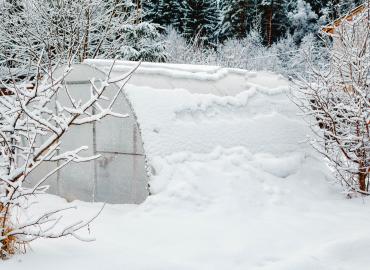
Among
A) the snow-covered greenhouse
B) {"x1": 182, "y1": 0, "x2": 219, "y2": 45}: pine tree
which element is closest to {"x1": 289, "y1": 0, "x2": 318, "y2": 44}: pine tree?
{"x1": 182, "y1": 0, "x2": 219, "y2": 45}: pine tree

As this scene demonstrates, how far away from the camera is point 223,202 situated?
6035 mm

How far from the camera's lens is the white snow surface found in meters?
4.15

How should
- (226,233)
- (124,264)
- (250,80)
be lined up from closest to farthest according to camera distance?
(124,264) → (226,233) → (250,80)

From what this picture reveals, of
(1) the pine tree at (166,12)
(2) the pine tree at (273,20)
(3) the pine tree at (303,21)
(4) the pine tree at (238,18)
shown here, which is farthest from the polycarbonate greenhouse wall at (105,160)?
(3) the pine tree at (303,21)

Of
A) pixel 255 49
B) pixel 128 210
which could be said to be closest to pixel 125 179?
pixel 128 210

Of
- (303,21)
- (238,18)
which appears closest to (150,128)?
(238,18)

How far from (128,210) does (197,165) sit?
4.17ft

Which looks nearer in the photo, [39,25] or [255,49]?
[39,25]

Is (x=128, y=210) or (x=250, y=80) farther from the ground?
(x=250, y=80)

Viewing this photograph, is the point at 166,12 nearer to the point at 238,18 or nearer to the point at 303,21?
the point at 238,18

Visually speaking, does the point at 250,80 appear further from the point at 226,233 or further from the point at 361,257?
the point at 361,257

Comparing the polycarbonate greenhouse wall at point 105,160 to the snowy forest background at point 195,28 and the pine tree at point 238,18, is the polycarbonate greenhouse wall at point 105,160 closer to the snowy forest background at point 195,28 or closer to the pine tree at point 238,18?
the snowy forest background at point 195,28

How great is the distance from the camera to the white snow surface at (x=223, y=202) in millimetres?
4152

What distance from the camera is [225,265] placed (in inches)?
161
